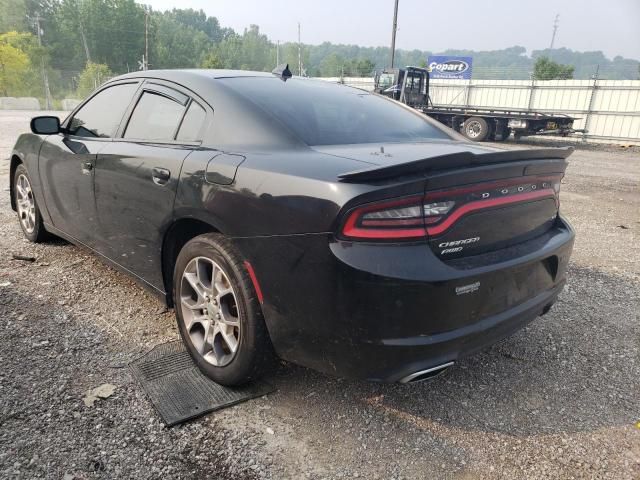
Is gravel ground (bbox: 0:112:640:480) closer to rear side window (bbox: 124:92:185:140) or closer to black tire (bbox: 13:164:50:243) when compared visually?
black tire (bbox: 13:164:50:243)

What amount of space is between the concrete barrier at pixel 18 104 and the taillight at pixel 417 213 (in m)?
42.2

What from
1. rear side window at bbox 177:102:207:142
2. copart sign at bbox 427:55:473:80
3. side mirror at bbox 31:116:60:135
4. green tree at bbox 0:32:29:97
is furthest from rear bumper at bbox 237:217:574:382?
green tree at bbox 0:32:29:97

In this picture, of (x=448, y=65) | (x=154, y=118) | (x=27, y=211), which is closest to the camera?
(x=154, y=118)

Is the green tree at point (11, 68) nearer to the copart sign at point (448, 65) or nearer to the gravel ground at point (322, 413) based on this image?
the copart sign at point (448, 65)

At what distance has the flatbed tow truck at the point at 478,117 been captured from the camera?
17.7 metres

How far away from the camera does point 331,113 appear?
111 inches

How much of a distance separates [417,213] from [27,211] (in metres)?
4.25

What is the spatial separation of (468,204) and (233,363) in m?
1.34

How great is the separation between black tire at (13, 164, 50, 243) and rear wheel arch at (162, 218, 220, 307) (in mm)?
2296

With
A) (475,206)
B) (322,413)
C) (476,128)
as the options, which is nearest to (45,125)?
(322,413)

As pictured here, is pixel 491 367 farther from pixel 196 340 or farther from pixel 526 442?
pixel 196 340

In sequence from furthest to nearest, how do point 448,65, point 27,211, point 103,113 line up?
point 448,65 < point 27,211 < point 103,113

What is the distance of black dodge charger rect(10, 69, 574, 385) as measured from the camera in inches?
74.1

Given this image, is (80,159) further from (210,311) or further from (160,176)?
(210,311)
